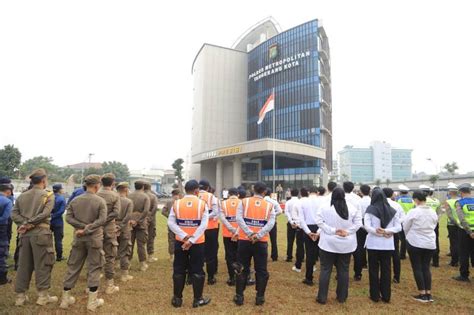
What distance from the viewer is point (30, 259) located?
4684 millimetres

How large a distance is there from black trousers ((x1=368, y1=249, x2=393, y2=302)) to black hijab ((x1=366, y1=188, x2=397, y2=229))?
0.49 m

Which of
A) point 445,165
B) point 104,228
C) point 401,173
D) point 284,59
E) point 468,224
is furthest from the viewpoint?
point 401,173

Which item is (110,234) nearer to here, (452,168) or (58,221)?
(58,221)

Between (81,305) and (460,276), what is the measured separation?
7624mm

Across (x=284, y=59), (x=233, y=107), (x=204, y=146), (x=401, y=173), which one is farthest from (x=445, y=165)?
(x=401, y=173)

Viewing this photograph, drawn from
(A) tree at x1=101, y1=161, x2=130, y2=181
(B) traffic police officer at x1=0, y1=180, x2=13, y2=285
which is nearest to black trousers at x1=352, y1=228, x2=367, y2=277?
(B) traffic police officer at x1=0, y1=180, x2=13, y2=285

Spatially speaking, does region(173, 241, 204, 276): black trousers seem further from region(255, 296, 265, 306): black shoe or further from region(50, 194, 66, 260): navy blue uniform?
region(50, 194, 66, 260): navy blue uniform

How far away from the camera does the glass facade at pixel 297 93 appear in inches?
1887

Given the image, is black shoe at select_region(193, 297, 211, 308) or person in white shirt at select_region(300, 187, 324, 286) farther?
person in white shirt at select_region(300, 187, 324, 286)

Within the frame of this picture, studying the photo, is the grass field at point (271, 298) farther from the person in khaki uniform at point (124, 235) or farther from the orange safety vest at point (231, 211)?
the orange safety vest at point (231, 211)

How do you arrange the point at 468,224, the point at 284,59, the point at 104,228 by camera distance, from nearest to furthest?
the point at 104,228
the point at 468,224
the point at 284,59

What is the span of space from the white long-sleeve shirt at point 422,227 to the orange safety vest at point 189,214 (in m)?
3.82

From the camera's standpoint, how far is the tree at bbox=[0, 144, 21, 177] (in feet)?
141

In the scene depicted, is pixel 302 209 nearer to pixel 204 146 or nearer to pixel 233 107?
pixel 204 146
